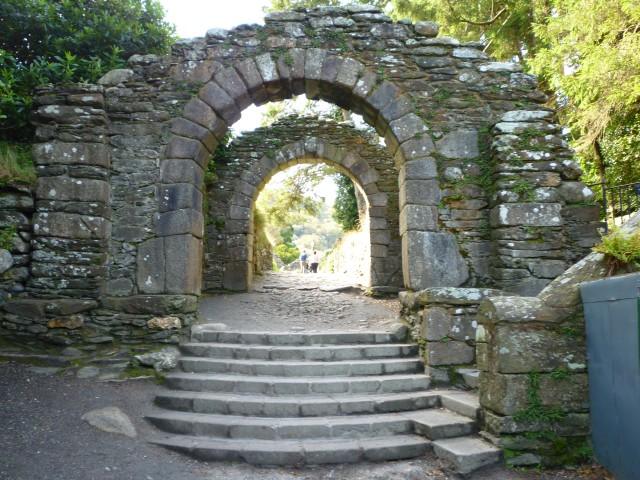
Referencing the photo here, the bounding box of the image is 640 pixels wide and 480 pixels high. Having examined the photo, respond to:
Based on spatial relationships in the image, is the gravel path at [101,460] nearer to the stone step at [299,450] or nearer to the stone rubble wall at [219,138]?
the stone step at [299,450]

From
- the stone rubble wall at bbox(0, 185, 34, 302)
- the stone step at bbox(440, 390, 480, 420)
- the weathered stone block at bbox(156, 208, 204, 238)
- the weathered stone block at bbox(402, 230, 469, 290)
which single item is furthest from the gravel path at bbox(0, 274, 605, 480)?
the weathered stone block at bbox(402, 230, 469, 290)

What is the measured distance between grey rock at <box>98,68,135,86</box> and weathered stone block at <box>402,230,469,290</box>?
4.09 meters

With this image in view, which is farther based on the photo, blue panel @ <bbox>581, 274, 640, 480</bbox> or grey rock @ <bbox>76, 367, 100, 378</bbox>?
grey rock @ <bbox>76, 367, 100, 378</bbox>

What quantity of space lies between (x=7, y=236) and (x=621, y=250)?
19.6 ft

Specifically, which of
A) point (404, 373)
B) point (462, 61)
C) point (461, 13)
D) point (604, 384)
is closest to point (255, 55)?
point (462, 61)

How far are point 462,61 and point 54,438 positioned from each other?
6.04m

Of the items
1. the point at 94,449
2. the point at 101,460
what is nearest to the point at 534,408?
the point at 101,460

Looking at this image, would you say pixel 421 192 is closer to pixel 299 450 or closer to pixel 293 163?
pixel 299 450

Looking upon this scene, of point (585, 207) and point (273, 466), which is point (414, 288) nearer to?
point (585, 207)

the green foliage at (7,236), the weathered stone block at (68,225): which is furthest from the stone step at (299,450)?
the green foliage at (7,236)

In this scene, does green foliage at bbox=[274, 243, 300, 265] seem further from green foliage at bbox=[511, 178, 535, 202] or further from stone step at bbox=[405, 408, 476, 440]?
stone step at bbox=[405, 408, 476, 440]

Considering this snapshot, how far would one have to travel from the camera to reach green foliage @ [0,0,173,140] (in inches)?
231

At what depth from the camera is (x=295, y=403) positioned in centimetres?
421

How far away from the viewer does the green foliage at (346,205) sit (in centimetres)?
1273
